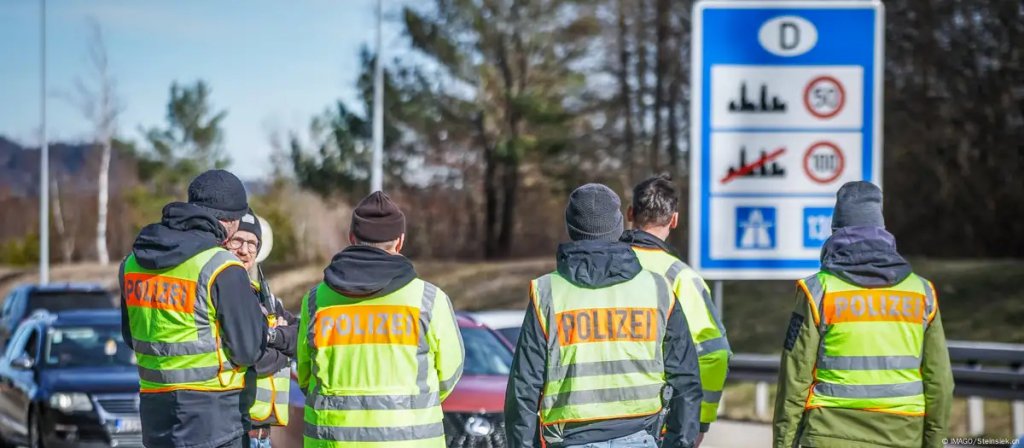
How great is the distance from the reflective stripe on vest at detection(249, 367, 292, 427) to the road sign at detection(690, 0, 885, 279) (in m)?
4.19

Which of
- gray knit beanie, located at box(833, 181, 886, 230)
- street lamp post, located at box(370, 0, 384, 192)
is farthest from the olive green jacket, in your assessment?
street lamp post, located at box(370, 0, 384, 192)

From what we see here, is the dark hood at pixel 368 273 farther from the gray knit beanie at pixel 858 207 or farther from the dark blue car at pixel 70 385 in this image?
the dark blue car at pixel 70 385

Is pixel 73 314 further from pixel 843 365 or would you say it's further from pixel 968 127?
pixel 968 127

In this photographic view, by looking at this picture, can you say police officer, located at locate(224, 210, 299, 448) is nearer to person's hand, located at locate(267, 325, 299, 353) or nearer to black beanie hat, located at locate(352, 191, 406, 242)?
person's hand, located at locate(267, 325, 299, 353)

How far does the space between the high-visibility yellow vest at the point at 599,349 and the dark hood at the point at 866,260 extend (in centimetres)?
86

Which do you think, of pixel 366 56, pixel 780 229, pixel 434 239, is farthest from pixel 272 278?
pixel 780 229

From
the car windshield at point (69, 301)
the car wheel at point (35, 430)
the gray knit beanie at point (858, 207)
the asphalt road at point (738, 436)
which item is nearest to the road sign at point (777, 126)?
the asphalt road at point (738, 436)

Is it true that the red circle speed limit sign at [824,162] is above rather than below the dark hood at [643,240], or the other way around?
above

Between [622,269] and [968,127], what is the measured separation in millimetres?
25346

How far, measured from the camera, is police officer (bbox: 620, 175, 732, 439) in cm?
563

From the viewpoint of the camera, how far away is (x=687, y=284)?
565 cm

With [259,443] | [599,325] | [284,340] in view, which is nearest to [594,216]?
[599,325]

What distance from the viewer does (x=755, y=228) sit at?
9.65 m

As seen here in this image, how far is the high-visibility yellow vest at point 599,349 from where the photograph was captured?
15.9 ft
